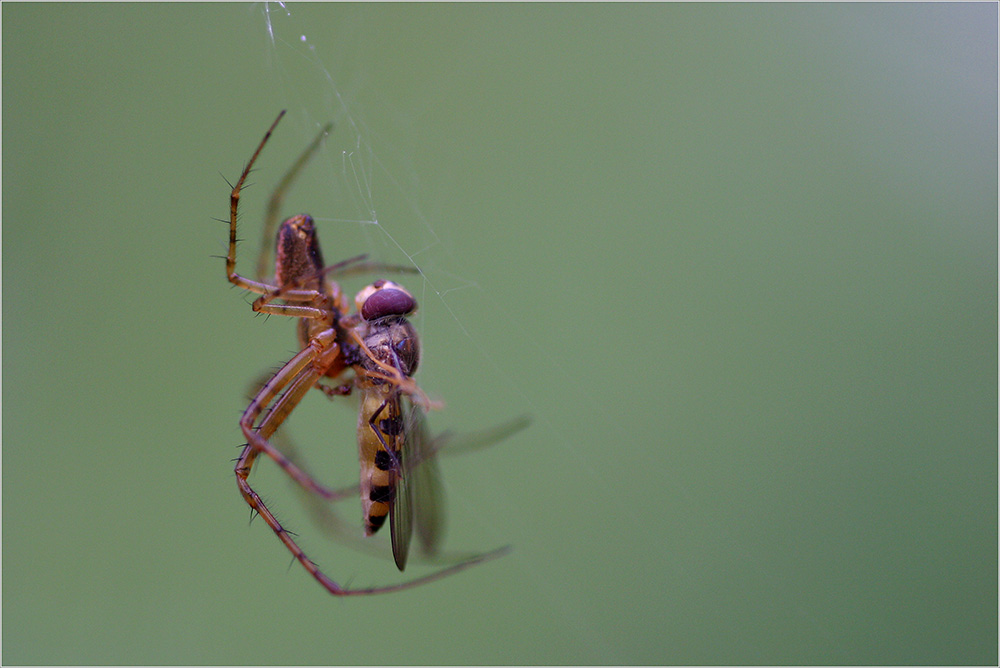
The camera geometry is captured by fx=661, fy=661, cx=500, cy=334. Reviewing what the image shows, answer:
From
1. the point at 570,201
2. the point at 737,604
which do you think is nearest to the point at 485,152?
the point at 570,201

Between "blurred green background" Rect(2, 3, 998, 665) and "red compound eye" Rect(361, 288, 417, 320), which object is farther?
"blurred green background" Rect(2, 3, 998, 665)

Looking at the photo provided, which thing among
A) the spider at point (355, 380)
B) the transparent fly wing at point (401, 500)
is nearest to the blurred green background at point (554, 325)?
the spider at point (355, 380)

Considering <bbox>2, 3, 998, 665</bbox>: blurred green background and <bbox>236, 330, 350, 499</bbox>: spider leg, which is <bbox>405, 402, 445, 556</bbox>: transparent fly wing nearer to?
<bbox>236, 330, 350, 499</bbox>: spider leg

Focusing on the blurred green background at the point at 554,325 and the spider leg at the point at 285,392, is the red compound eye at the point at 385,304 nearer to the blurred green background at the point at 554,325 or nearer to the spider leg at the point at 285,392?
the spider leg at the point at 285,392

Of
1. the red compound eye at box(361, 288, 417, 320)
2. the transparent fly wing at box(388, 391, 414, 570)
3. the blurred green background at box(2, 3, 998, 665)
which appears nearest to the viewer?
the transparent fly wing at box(388, 391, 414, 570)

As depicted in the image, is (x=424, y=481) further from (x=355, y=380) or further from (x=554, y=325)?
(x=554, y=325)

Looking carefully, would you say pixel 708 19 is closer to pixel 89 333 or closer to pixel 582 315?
pixel 582 315

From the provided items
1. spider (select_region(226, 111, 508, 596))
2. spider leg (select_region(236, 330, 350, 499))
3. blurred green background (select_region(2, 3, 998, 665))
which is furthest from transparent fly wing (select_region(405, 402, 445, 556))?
blurred green background (select_region(2, 3, 998, 665))
